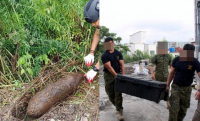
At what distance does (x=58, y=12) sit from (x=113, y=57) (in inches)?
27.7

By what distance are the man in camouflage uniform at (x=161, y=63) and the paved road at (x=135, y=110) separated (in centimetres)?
11

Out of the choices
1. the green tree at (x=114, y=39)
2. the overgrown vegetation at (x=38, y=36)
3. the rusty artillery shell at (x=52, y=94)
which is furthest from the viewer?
the overgrown vegetation at (x=38, y=36)

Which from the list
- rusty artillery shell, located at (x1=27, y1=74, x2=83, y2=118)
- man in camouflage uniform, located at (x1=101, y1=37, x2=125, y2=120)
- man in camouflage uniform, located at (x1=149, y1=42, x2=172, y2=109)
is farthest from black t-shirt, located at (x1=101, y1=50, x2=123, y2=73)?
rusty artillery shell, located at (x1=27, y1=74, x2=83, y2=118)

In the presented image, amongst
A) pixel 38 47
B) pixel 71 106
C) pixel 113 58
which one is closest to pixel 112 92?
pixel 113 58

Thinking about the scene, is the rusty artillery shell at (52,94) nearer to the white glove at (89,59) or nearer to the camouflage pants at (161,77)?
the white glove at (89,59)

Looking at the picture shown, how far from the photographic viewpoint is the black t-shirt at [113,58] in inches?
61.3

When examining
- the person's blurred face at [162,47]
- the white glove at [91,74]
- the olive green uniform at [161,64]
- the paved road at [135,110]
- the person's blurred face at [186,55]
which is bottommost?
the paved road at [135,110]

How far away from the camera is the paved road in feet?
5.44

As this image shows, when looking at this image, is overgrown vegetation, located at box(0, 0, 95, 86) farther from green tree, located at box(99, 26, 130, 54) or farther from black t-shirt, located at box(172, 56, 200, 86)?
black t-shirt, located at box(172, 56, 200, 86)

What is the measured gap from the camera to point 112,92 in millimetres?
1711

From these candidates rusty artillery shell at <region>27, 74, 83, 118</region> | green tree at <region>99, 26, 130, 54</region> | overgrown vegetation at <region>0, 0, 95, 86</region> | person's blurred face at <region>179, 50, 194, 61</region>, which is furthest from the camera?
overgrown vegetation at <region>0, 0, 95, 86</region>

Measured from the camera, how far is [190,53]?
4.41 feet

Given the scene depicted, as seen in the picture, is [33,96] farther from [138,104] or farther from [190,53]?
[190,53]

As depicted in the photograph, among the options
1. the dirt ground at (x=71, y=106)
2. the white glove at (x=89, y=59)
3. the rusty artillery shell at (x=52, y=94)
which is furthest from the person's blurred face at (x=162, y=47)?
the rusty artillery shell at (x=52, y=94)
